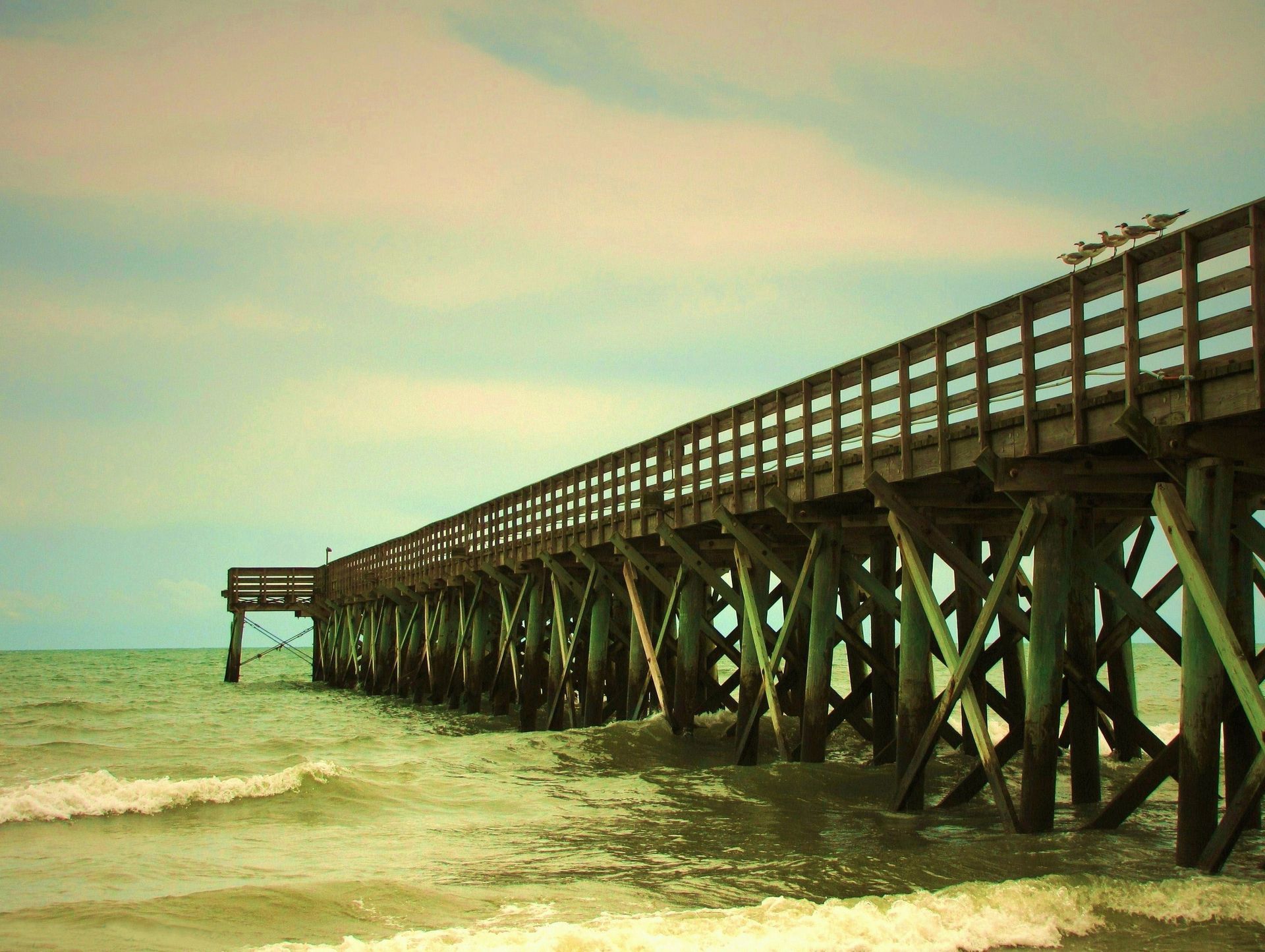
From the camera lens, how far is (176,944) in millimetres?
8375

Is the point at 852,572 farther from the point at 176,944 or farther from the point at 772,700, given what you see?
the point at 176,944

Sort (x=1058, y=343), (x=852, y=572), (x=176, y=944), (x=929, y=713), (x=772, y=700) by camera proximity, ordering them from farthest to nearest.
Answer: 1. (x=772, y=700)
2. (x=852, y=572)
3. (x=929, y=713)
4. (x=1058, y=343)
5. (x=176, y=944)

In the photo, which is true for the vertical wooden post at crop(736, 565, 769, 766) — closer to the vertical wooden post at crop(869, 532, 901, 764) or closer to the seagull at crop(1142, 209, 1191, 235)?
the vertical wooden post at crop(869, 532, 901, 764)

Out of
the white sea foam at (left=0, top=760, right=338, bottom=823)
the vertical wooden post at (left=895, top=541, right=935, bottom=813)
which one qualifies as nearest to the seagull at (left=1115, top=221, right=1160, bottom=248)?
the vertical wooden post at (left=895, top=541, right=935, bottom=813)

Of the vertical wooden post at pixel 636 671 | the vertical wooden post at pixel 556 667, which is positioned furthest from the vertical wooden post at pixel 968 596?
the vertical wooden post at pixel 556 667

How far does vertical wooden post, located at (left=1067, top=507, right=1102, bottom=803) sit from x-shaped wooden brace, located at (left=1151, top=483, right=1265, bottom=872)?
1.92 meters

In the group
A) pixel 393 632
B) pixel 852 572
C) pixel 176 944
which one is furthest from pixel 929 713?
pixel 393 632

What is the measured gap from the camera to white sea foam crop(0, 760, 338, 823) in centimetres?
1344

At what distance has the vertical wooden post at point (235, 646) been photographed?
166 feet

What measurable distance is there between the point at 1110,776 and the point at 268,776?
1039 cm

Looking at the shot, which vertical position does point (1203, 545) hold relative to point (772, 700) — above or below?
above

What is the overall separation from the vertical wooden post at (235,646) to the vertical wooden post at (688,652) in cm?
3597

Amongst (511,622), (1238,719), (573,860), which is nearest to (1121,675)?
(1238,719)

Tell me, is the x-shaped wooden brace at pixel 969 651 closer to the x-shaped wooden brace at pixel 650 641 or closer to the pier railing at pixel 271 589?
the x-shaped wooden brace at pixel 650 641
